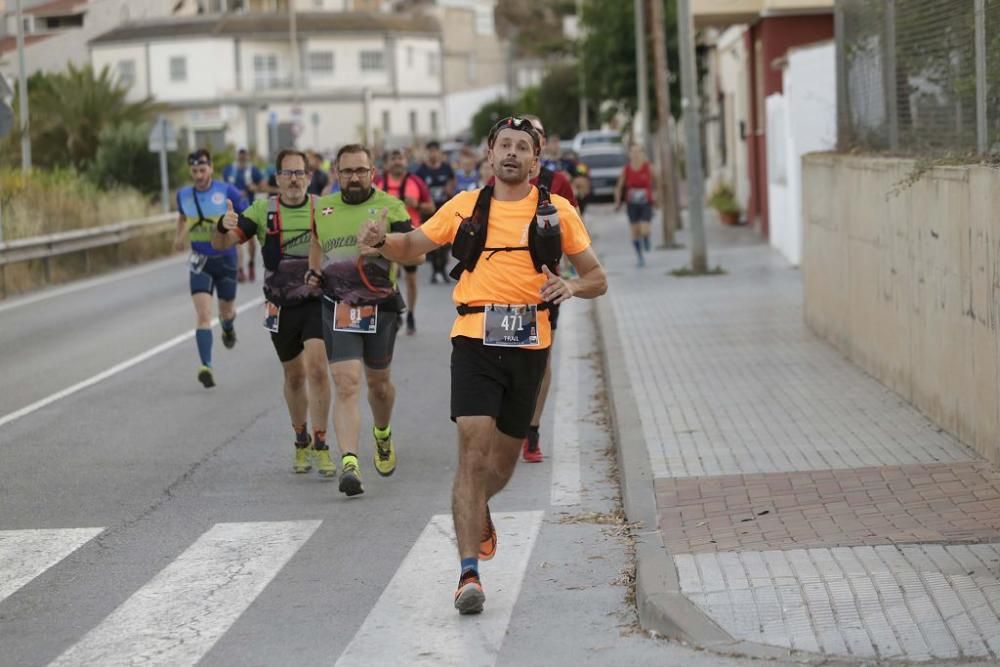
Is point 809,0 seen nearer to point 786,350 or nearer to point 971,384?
point 786,350

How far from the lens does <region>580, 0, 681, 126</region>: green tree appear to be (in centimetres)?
5056

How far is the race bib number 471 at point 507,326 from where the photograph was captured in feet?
23.8

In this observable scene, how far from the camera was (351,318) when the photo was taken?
9945 millimetres

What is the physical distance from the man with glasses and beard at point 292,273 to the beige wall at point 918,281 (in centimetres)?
367

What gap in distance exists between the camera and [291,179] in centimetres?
1055

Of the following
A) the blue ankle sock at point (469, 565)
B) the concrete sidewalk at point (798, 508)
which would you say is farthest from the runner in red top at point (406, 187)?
the blue ankle sock at point (469, 565)

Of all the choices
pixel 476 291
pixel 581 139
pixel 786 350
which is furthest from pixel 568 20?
pixel 476 291

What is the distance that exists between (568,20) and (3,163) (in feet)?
297

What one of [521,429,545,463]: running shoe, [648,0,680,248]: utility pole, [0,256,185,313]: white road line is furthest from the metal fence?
[648,0,680,248]: utility pole

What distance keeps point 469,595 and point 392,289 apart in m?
3.42

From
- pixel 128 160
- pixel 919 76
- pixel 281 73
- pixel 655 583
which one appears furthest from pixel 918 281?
pixel 281 73

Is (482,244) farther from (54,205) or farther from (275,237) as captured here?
(54,205)

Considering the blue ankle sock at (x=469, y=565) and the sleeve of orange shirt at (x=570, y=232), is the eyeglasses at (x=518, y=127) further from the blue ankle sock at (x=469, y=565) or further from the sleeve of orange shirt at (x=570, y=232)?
the blue ankle sock at (x=469, y=565)

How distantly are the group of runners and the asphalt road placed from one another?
345 mm
